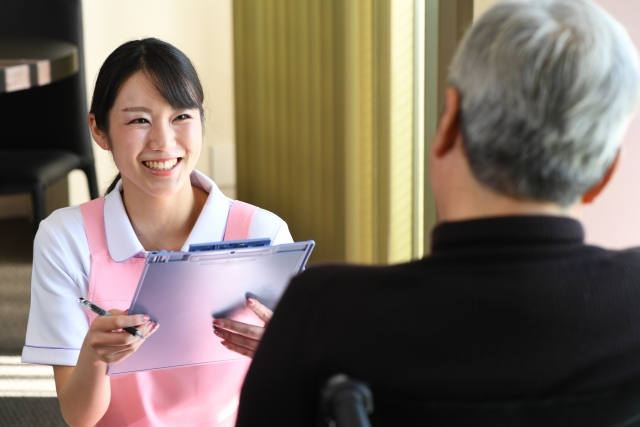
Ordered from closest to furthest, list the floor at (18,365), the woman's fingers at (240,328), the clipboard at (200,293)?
the clipboard at (200,293)
the woman's fingers at (240,328)
the floor at (18,365)

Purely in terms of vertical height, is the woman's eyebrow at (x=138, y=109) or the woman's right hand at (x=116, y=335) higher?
the woman's eyebrow at (x=138, y=109)

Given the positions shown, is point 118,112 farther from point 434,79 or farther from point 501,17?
point 434,79

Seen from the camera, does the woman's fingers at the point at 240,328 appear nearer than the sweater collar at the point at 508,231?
No

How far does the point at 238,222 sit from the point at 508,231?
2.42ft

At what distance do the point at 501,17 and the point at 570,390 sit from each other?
0.97 feet

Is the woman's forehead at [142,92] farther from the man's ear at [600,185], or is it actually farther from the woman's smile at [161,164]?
the man's ear at [600,185]

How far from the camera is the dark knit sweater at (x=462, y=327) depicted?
0.61 m

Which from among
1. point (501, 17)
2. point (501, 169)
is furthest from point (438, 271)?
point (501, 17)

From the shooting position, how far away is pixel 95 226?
129cm

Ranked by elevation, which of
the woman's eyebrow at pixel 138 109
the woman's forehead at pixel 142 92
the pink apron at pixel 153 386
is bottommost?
the pink apron at pixel 153 386

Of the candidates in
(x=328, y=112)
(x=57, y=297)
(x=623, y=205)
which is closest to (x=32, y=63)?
(x=57, y=297)

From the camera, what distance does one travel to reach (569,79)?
1.98 feet

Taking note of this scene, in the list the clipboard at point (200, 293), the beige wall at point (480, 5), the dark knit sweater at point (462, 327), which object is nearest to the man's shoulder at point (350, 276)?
the dark knit sweater at point (462, 327)

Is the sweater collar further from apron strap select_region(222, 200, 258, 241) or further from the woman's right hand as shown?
apron strap select_region(222, 200, 258, 241)
